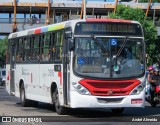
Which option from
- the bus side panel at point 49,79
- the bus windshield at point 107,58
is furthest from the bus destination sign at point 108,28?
the bus side panel at point 49,79

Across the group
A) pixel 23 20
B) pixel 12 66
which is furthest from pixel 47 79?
pixel 23 20

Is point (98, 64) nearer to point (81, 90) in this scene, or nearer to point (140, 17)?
point (81, 90)

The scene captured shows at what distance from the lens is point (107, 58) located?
1562 cm

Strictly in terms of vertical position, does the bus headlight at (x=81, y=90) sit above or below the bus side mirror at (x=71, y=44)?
below

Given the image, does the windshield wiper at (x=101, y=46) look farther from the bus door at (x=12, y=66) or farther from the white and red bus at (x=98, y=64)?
the bus door at (x=12, y=66)

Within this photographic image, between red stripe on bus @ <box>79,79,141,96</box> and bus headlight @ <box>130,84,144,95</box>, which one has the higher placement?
red stripe on bus @ <box>79,79,141,96</box>

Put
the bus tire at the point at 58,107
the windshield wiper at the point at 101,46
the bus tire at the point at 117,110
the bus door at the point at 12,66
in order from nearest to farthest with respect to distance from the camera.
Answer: the windshield wiper at the point at 101,46, the bus tire at the point at 58,107, the bus tire at the point at 117,110, the bus door at the point at 12,66

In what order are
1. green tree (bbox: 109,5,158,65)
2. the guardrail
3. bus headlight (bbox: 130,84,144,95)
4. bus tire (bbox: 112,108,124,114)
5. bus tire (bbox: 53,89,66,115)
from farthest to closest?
the guardrail < green tree (bbox: 109,5,158,65) < bus tire (bbox: 112,108,124,114) < bus tire (bbox: 53,89,66,115) < bus headlight (bbox: 130,84,144,95)

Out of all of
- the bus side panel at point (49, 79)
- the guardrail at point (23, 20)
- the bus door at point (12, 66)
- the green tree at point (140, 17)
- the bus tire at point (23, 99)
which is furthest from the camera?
the guardrail at point (23, 20)

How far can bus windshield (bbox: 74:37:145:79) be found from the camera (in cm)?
1550

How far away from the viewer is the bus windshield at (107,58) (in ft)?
50.9

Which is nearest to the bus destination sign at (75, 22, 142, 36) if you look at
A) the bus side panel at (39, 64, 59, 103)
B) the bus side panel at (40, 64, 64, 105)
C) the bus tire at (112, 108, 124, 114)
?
the bus side panel at (40, 64, 64, 105)

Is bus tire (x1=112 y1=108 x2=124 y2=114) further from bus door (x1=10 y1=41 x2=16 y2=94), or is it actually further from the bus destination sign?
bus door (x1=10 y1=41 x2=16 y2=94)

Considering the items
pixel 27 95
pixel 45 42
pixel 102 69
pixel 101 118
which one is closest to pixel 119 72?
pixel 102 69
